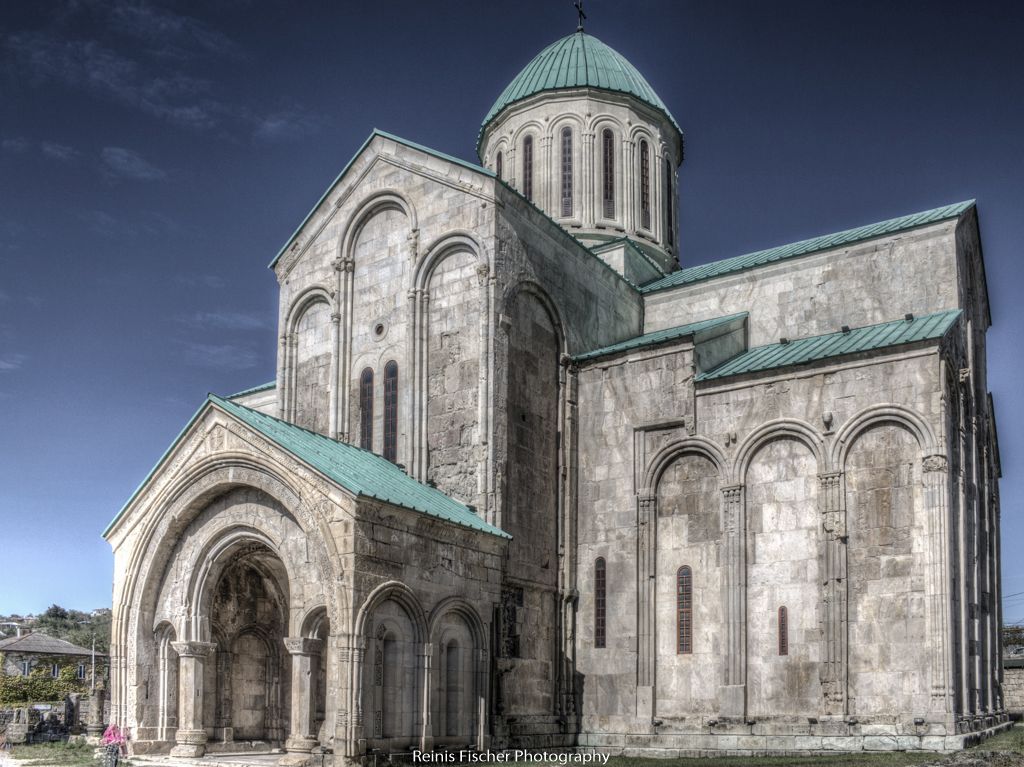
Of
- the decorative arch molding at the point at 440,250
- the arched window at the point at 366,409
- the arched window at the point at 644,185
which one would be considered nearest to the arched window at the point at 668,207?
the arched window at the point at 644,185

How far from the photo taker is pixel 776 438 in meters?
22.1

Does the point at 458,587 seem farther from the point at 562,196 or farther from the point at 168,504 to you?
the point at 562,196

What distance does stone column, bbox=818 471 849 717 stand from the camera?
66.3 ft

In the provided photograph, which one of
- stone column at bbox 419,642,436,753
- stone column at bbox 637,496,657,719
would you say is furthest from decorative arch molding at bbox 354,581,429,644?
stone column at bbox 637,496,657,719

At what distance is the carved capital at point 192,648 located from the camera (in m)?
20.9

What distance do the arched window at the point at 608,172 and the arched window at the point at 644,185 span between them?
3.24 feet

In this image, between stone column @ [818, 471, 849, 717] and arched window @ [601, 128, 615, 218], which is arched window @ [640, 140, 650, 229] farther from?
stone column @ [818, 471, 849, 717]

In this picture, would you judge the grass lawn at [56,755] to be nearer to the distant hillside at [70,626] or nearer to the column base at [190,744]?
the column base at [190,744]

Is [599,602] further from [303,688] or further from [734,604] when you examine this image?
[303,688]

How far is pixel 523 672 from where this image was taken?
72.7ft

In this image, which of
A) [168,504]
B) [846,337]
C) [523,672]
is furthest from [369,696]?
[846,337]

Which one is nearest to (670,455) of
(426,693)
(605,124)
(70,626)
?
(426,693)

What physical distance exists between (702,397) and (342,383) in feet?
27.6

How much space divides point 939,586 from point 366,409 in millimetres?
12779
